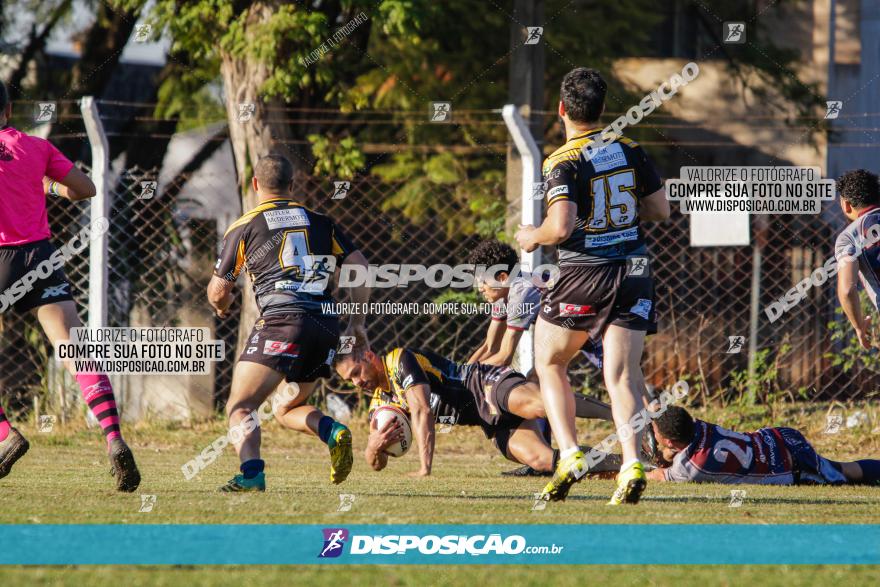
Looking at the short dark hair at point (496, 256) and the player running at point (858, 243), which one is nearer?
the player running at point (858, 243)

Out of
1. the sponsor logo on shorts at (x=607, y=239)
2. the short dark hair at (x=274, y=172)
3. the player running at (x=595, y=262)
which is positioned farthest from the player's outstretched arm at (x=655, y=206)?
the short dark hair at (x=274, y=172)

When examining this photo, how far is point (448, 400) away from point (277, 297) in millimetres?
1782

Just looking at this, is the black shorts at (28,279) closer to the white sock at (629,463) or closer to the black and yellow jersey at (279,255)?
the black and yellow jersey at (279,255)

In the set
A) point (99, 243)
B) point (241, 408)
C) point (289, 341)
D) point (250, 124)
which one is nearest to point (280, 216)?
point (289, 341)

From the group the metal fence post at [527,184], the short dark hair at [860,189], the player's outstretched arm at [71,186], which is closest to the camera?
the player's outstretched arm at [71,186]

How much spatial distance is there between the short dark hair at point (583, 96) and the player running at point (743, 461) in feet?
7.45

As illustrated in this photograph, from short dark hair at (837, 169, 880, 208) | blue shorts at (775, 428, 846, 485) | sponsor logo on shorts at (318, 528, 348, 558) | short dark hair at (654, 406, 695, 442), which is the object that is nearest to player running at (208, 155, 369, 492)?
sponsor logo on shorts at (318, 528, 348, 558)

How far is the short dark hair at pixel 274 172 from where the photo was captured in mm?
→ 6035

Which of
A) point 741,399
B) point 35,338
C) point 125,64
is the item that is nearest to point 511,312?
point 741,399

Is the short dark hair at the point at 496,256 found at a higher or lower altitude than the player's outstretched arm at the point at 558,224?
lower

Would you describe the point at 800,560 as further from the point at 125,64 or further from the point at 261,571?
the point at 125,64

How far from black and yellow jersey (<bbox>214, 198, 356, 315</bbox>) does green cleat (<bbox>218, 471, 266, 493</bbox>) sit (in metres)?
0.87

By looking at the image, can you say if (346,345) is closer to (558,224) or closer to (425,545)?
(558,224)

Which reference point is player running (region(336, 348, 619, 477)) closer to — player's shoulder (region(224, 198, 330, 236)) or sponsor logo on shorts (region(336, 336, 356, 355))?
sponsor logo on shorts (region(336, 336, 356, 355))
